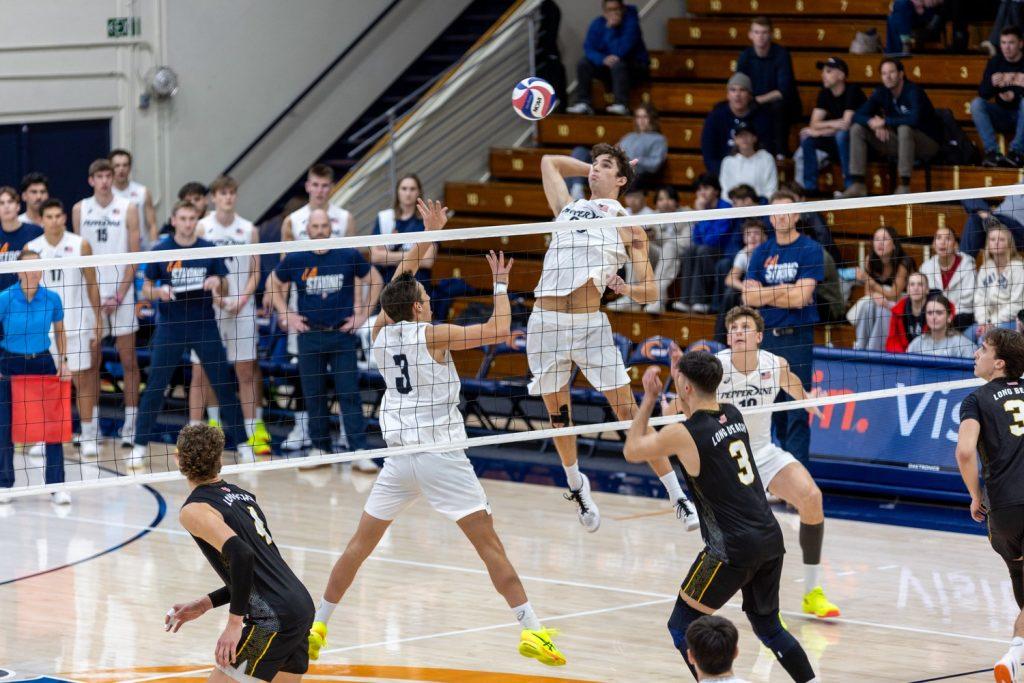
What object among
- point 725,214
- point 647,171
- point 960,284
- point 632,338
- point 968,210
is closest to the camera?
point 725,214

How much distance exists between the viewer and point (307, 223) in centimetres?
1474

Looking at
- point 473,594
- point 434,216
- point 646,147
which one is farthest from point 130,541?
point 646,147

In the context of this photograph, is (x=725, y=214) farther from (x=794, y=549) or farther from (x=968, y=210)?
(x=968, y=210)

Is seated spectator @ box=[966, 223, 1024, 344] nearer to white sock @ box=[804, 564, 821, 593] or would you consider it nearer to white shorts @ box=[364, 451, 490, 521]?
white sock @ box=[804, 564, 821, 593]

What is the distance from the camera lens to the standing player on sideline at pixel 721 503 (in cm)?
746

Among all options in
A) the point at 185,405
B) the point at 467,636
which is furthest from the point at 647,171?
the point at 467,636

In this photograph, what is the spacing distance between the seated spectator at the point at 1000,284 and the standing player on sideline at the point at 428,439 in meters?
5.60

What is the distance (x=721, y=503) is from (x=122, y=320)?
978 centimetres

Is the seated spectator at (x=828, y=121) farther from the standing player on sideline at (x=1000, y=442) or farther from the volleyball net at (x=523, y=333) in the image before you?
the standing player on sideline at (x=1000, y=442)

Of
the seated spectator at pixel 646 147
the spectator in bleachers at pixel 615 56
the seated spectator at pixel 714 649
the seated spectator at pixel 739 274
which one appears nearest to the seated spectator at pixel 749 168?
the seated spectator at pixel 646 147

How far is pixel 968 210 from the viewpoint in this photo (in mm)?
15023

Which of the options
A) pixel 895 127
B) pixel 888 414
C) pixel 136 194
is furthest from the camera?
pixel 136 194

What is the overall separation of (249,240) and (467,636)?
A: 6817 millimetres

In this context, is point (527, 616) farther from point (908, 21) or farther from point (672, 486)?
point (908, 21)
